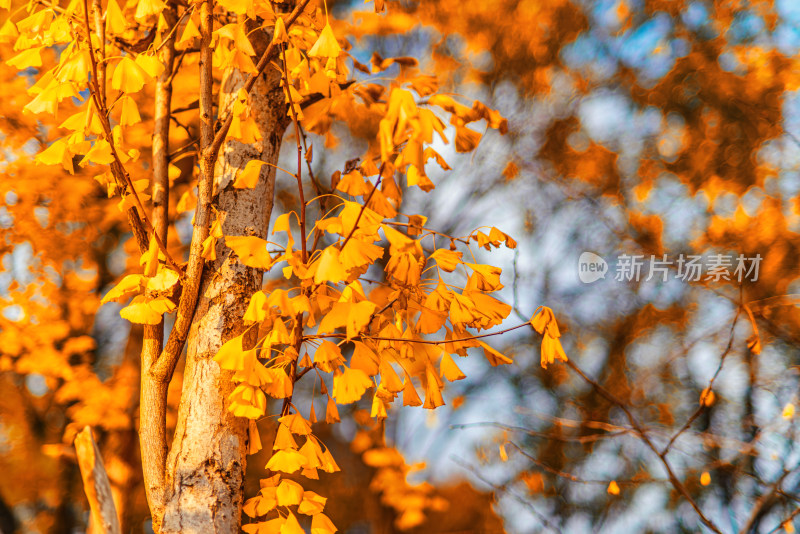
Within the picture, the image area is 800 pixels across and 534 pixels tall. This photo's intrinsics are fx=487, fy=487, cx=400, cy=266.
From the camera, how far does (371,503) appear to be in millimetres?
4895

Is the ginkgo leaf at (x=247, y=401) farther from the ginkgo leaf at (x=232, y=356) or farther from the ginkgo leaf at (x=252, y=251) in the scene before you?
the ginkgo leaf at (x=252, y=251)

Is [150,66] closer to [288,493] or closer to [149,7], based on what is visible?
[149,7]

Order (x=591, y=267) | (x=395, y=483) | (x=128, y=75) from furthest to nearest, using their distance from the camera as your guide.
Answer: (x=591, y=267)
(x=395, y=483)
(x=128, y=75)

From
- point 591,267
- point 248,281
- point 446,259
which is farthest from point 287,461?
point 591,267

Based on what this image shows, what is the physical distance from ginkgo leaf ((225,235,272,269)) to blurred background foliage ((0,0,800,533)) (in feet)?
9.87

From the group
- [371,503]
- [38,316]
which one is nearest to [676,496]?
[371,503]

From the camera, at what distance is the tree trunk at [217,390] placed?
903 mm

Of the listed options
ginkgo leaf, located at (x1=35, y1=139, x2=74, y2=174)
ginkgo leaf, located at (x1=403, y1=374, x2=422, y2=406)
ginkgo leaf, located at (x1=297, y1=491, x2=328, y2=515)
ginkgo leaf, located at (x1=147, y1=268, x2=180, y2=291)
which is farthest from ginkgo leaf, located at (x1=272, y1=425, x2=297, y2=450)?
ginkgo leaf, located at (x1=35, y1=139, x2=74, y2=174)

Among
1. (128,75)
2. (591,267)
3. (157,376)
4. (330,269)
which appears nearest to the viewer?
(330,269)

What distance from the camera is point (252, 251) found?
2.79 feet

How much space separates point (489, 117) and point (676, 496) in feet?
18.5

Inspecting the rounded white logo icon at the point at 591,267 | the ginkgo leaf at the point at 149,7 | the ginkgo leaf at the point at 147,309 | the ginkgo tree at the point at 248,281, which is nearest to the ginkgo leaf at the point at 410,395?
the ginkgo tree at the point at 248,281

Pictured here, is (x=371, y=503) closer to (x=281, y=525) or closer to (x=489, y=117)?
(x=281, y=525)

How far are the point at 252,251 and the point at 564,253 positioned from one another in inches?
205
